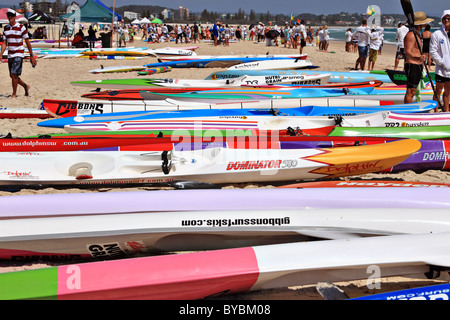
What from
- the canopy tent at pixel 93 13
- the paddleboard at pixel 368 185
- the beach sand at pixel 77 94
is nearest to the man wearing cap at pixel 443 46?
the beach sand at pixel 77 94

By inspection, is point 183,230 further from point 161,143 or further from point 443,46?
point 443,46

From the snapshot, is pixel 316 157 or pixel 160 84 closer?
pixel 316 157

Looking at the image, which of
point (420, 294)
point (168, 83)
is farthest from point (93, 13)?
point (420, 294)

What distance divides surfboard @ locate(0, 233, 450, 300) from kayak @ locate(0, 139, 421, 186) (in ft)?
5.20

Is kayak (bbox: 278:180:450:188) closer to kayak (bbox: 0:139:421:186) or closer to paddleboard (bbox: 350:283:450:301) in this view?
kayak (bbox: 0:139:421:186)

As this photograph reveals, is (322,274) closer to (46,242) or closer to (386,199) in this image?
(386,199)

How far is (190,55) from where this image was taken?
566 inches

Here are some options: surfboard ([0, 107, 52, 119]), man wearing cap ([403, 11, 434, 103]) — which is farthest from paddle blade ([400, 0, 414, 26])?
surfboard ([0, 107, 52, 119])

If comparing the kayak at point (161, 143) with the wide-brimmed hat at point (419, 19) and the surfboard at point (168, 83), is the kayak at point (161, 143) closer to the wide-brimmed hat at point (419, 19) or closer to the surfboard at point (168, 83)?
the wide-brimmed hat at point (419, 19)

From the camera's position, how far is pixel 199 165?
4176 mm

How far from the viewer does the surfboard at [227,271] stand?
7.34 ft

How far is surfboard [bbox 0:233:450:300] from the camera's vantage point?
224 cm
